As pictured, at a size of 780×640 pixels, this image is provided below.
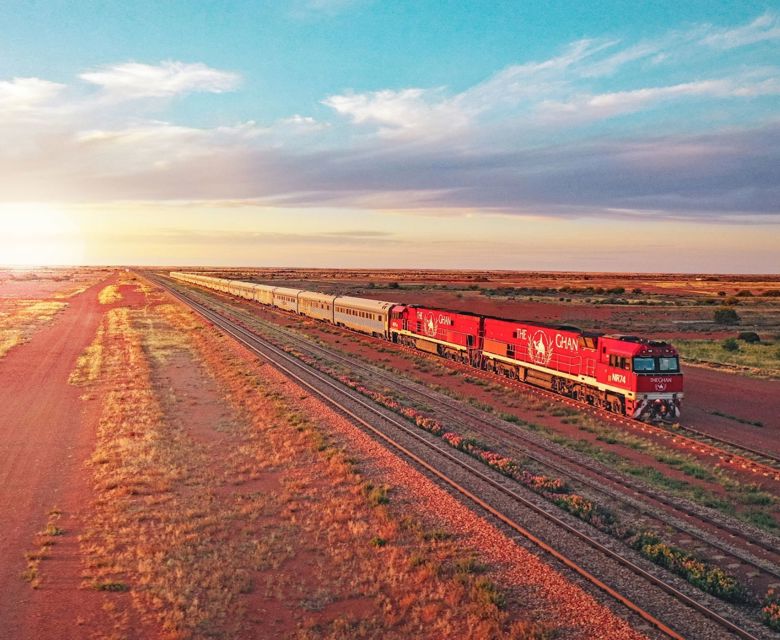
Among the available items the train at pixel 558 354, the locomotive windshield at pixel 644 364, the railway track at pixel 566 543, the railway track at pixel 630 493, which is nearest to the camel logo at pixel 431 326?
the train at pixel 558 354

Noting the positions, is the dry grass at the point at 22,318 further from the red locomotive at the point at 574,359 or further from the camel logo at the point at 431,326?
the red locomotive at the point at 574,359

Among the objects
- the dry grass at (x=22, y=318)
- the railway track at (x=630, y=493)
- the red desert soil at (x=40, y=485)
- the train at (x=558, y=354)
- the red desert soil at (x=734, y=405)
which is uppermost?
the train at (x=558, y=354)

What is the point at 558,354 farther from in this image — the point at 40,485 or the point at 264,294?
the point at 264,294

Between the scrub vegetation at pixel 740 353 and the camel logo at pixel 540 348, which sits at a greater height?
the camel logo at pixel 540 348

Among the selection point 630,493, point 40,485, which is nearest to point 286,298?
point 40,485

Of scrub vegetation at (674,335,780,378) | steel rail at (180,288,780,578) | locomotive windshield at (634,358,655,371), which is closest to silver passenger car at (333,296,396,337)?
steel rail at (180,288,780,578)

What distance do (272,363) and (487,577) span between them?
30.1 metres

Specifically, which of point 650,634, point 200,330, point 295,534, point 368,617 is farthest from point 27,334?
point 650,634

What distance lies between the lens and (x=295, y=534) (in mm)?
15984

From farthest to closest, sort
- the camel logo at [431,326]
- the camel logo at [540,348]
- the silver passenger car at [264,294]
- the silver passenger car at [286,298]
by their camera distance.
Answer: the silver passenger car at [264,294] → the silver passenger car at [286,298] → the camel logo at [431,326] → the camel logo at [540,348]

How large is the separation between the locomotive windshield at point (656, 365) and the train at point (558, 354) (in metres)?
0.04

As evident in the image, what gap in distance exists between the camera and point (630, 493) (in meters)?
Result: 19.3

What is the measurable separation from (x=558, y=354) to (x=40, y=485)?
80.0 feet

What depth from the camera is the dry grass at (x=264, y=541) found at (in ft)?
39.9
